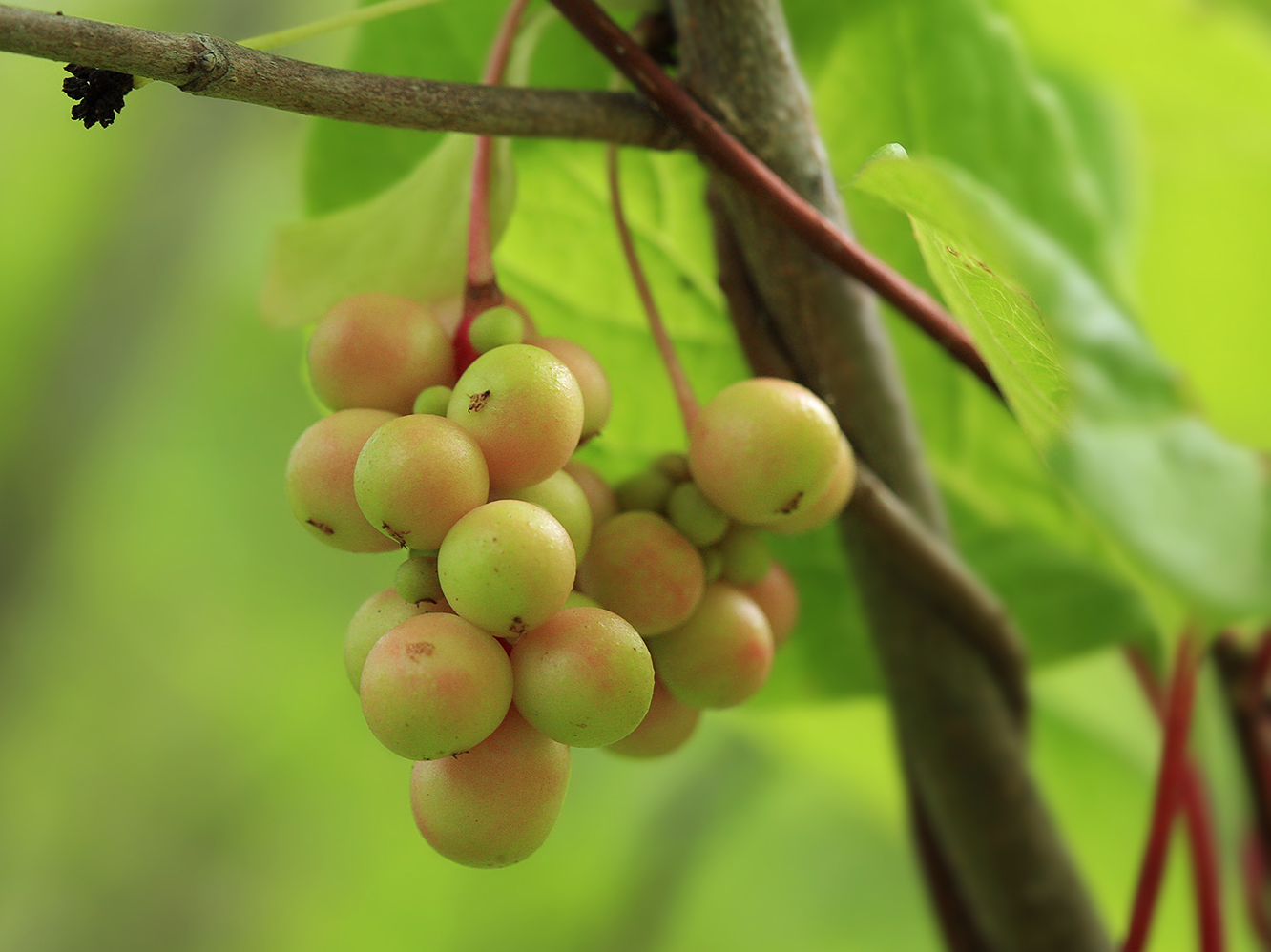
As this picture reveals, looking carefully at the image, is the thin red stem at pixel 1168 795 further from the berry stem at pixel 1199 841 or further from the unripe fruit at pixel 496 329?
the unripe fruit at pixel 496 329

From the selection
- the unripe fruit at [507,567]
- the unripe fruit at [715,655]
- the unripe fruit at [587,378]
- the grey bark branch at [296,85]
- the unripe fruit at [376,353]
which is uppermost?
the grey bark branch at [296,85]

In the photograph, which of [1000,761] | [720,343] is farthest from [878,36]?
[1000,761]

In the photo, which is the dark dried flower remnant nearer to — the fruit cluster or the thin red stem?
the fruit cluster

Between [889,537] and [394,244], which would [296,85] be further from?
[889,537]

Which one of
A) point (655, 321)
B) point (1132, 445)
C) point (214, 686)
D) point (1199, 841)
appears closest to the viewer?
point (1132, 445)

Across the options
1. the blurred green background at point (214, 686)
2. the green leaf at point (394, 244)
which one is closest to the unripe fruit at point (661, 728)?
the green leaf at point (394, 244)

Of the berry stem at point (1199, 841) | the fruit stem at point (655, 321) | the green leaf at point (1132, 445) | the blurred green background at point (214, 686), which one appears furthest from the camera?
the blurred green background at point (214, 686)

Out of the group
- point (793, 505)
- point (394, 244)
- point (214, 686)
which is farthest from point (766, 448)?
point (214, 686)

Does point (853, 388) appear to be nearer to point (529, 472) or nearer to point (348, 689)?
point (529, 472)
